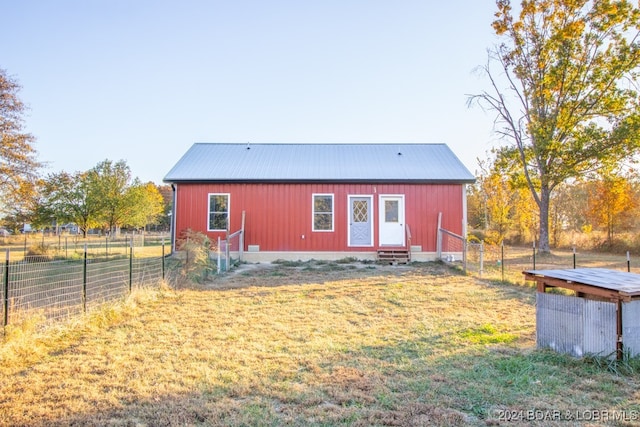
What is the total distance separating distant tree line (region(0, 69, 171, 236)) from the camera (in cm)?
2003

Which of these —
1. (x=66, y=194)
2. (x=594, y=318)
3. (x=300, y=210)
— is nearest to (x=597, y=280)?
(x=594, y=318)

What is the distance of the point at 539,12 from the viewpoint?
15727 millimetres

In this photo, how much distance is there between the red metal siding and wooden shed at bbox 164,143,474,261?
0.10ft

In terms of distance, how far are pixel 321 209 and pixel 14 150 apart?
18.6 metres

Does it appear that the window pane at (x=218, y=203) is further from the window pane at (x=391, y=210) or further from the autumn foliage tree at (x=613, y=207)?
the autumn foliage tree at (x=613, y=207)

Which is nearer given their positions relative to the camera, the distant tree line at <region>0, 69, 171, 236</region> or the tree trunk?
the tree trunk

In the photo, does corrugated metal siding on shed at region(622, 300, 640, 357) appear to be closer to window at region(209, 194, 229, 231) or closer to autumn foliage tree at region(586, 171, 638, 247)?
window at region(209, 194, 229, 231)

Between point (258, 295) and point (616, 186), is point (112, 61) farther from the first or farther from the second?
point (616, 186)

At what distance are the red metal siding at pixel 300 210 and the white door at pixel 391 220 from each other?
0.19 metres

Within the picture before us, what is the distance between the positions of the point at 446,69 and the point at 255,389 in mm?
13365

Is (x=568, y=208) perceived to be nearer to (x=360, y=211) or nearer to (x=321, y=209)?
(x=360, y=211)

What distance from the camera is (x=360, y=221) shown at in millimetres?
13062

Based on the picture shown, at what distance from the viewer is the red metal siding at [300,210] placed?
12.9m

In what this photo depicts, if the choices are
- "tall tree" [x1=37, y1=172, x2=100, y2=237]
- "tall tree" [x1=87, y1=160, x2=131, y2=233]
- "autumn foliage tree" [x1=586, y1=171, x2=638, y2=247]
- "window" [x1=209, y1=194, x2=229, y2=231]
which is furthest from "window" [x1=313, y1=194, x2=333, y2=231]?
"tall tree" [x1=37, y1=172, x2=100, y2=237]
